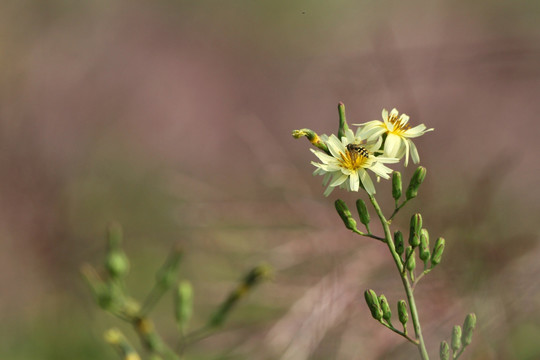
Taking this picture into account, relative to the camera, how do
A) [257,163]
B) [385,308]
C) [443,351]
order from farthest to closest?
[257,163] → [385,308] → [443,351]

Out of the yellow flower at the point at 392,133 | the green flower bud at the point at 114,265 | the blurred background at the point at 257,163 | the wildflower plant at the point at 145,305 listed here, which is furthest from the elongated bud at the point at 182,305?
the yellow flower at the point at 392,133

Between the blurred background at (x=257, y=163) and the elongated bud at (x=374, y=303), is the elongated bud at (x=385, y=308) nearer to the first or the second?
the elongated bud at (x=374, y=303)

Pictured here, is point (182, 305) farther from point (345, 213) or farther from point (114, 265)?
point (345, 213)

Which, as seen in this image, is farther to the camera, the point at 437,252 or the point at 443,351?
the point at 437,252

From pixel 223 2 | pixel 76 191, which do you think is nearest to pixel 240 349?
pixel 76 191

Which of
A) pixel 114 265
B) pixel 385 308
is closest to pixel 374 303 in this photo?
pixel 385 308

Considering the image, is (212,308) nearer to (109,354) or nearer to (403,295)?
(109,354)

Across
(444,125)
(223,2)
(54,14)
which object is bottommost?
(444,125)
